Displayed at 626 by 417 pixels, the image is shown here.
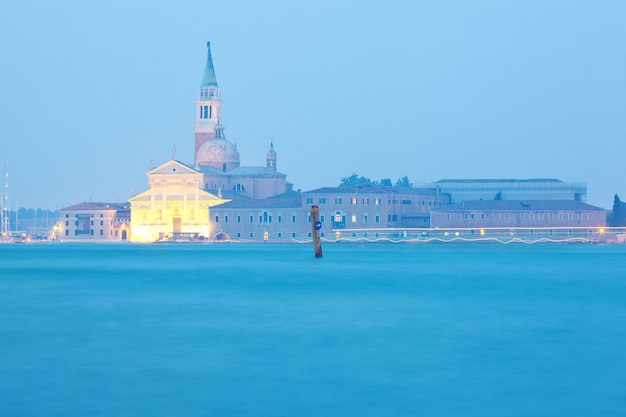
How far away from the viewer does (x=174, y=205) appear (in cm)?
9906

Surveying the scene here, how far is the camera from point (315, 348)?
2133cm

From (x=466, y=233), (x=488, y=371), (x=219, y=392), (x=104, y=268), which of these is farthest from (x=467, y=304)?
(x=466, y=233)

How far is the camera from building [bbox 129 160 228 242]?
97.8 meters

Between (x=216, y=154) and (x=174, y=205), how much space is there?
8581 mm

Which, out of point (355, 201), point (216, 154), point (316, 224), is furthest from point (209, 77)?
point (316, 224)

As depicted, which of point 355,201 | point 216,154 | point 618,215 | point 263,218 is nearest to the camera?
point 355,201

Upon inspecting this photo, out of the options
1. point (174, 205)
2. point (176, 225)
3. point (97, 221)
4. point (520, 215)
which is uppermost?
point (174, 205)

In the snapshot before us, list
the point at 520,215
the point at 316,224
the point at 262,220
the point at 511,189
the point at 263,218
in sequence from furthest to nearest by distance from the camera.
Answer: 1. the point at 511,189
2. the point at 262,220
3. the point at 263,218
4. the point at 520,215
5. the point at 316,224

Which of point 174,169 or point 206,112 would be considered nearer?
point 174,169

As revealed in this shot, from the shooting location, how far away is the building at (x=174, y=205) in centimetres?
9775

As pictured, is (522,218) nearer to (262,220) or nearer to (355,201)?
(355,201)

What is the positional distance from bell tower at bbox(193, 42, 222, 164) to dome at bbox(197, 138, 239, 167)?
10.7ft

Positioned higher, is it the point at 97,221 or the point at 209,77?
the point at 209,77

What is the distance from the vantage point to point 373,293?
3528cm
